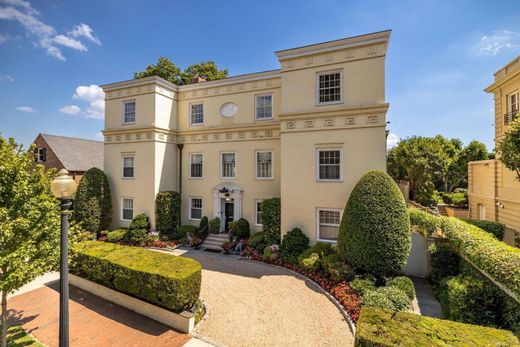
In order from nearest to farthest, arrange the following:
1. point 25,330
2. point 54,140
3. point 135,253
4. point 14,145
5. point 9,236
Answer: point 9,236
point 14,145
point 25,330
point 135,253
point 54,140

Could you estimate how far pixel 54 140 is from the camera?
26359 millimetres

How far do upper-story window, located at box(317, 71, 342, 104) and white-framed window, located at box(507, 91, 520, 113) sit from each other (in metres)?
12.6

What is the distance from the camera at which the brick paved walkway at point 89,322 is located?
22.9 ft

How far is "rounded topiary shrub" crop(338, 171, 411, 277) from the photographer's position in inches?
364

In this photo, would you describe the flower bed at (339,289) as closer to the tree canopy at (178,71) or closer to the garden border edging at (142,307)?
the garden border edging at (142,307)

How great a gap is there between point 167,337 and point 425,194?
2945cm

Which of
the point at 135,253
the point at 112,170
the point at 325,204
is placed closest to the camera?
the point at 135,253

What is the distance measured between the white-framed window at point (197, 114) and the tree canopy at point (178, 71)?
→ 8.60 m

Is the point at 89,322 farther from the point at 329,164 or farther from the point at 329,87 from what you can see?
the point at 329,87

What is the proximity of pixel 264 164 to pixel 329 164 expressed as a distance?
459cm

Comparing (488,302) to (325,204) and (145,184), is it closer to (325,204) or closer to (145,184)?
(325,204)

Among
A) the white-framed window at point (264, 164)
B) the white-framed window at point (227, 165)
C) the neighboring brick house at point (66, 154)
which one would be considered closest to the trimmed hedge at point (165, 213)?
the white-framed window at point (227, 165)

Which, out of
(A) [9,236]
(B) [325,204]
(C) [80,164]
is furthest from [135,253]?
(C) [80,164]

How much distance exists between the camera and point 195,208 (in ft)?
57.3
